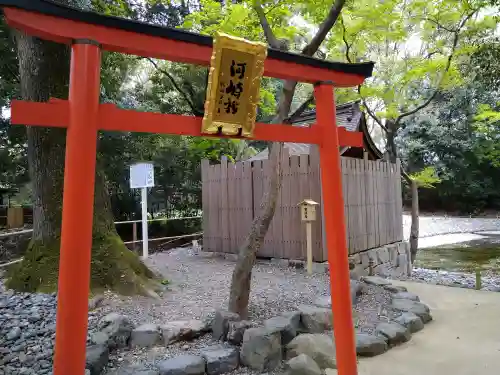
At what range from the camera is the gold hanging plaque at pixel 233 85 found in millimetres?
2623

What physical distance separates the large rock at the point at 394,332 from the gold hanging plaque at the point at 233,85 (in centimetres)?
275

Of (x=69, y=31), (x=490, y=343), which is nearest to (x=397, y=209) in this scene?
(x=490, y=343)

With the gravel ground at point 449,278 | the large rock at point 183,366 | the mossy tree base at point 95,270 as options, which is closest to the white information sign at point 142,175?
the mossy tree base at point 95,270

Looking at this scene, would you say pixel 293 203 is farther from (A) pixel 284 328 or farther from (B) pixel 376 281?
(A) pixel 284 328

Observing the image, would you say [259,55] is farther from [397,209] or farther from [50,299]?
[397,209]

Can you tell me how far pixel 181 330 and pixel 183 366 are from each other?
0.67 metres

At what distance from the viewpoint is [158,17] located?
11.8 metres

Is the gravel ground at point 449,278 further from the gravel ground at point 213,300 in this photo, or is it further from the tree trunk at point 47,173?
the tree trunk at point 47,173

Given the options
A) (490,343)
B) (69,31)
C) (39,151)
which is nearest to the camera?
(69,31)

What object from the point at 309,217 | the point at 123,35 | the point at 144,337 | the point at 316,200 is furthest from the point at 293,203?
the point at 123,35

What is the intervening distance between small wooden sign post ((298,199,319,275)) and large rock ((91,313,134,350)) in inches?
134

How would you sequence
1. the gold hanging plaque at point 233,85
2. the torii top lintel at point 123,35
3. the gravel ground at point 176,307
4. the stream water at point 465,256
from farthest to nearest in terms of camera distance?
the stream water at point 465,256
the gravel ground at point 176,307
the gold hanging plaque at point 233,85
the torii top lintel at point 123,35

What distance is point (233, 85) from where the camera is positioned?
2727 millimetres

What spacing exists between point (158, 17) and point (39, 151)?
8.46 meters
